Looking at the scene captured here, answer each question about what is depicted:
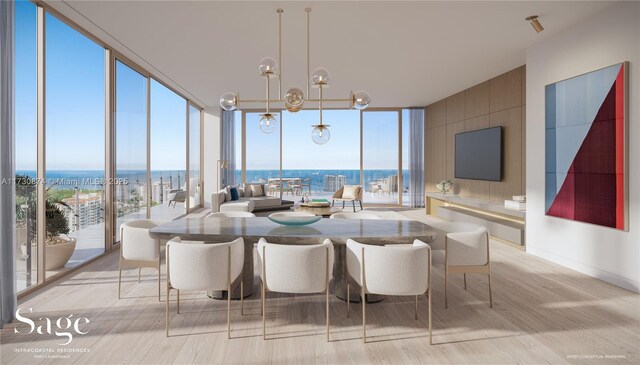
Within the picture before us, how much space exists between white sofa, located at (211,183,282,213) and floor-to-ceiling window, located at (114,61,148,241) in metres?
1.25

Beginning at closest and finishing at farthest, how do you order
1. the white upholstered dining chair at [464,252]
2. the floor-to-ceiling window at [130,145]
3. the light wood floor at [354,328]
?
the light wood floor at [354,328] < the white upholstered dining chair at [464,252] < the floor-to-ceiling window at [130,145]

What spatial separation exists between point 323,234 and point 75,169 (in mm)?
3121

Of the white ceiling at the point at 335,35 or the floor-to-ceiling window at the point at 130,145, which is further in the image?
the floor-to-ceiling window at the point at 130,145

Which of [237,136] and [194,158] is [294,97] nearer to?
[194,158]

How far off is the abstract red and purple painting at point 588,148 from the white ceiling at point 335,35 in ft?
2.60

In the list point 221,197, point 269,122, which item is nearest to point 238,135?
point 221,197

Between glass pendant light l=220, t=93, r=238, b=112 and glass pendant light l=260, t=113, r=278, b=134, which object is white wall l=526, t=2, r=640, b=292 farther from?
glass pendant light l=220, t=93, r=238, b=112

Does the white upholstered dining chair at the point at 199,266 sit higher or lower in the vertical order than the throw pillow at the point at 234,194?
lower

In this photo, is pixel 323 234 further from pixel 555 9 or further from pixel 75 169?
pixel 555 9

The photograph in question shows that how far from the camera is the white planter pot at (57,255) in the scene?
3.69 metres

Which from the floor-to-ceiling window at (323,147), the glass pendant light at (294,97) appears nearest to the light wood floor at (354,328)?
the glass pendant light at (294,97)

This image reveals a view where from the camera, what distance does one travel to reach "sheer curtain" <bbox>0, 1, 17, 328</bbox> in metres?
2.56

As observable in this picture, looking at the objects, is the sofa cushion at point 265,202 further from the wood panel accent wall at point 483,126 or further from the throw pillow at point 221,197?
the wood panel accent wall at point 483,126

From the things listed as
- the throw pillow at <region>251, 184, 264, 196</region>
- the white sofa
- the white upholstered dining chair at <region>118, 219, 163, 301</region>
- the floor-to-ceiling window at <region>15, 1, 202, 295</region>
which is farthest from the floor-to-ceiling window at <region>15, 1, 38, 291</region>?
the throw pillow at <region>251, 184, 264, 196</region>
